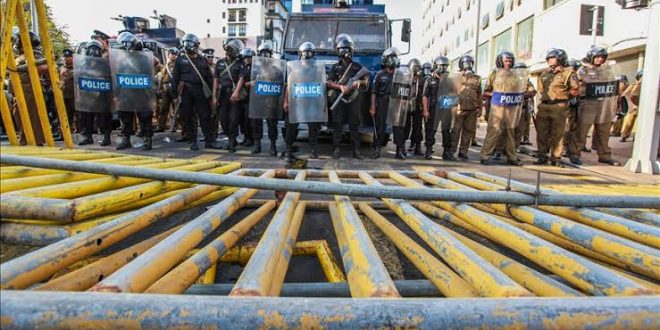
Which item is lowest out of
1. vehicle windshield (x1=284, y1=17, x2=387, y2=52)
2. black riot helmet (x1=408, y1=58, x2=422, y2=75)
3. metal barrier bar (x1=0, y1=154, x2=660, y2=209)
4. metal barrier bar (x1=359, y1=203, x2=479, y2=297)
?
metal barrier bar (x1=359, y1=203, x2=479, y2=297)

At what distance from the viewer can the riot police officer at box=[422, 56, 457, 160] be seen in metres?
6.99

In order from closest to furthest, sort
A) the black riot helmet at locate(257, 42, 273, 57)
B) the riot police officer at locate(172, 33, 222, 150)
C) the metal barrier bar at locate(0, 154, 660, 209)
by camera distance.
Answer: the metal barrier bar at locate(0, 154, 660, 209) → the black riot helmet at locate(257, 42, 273, 57) → the riot police officer at locate(172, 33, 222, 150)

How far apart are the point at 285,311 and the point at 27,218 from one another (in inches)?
49.6

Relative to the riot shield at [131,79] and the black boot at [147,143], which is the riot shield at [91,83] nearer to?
the riot shield at [131,79]

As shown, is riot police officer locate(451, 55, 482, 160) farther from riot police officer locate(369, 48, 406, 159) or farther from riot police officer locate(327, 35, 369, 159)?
riot police officer locate(327, 35, 369, 159)

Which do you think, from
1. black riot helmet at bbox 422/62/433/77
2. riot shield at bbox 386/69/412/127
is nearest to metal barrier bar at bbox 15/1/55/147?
riot shield at bbox 386/69/412/127

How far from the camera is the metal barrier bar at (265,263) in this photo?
43.1 inches

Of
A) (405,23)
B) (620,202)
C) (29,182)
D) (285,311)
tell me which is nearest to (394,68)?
(405,23)

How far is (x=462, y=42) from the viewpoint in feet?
104

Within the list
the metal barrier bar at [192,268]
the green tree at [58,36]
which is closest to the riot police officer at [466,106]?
the metal barrier bar at [192,268]

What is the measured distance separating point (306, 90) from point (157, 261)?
5.20 m

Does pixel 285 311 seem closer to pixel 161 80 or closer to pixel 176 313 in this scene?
pixel 176 313

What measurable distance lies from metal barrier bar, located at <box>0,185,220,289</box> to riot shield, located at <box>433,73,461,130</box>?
5.85 m

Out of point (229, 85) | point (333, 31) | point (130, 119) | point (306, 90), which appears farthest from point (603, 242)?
point (130, 119)
